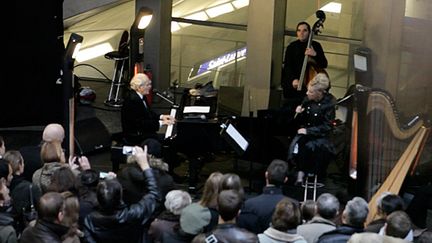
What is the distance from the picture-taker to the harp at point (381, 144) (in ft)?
27.0

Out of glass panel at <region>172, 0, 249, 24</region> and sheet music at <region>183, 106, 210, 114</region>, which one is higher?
glass panel at <region>172, 0, 249, 24</region>

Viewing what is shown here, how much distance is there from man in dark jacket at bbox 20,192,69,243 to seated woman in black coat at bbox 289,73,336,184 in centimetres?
427

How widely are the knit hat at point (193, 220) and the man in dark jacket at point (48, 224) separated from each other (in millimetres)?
870

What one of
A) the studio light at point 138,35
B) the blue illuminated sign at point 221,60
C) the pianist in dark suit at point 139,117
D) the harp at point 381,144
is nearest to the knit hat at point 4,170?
the pianist in dark suit at point 139,117

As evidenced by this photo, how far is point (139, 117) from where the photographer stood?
10.1 meters

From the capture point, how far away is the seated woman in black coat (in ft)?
32.1

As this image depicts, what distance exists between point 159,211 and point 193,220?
835 millimetres

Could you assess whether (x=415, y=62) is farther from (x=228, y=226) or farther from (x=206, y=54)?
(x=206, y=54)

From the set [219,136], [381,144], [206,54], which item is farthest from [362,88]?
[206,54]

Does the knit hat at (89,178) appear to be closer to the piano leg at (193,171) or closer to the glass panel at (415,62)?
the piano leg at (193,171)

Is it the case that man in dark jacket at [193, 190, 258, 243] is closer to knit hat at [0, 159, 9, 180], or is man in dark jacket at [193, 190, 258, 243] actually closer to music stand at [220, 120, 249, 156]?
knit hat at [0, 159, 9, 180]

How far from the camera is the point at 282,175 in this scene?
7246mm

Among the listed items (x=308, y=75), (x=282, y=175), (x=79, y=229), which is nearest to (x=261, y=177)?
(x=308, y=75)

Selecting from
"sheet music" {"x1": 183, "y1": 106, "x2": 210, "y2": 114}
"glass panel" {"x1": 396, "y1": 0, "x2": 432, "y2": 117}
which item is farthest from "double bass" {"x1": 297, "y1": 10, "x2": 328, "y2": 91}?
"sheet music" {"x1": 183, "y1": 106, "x2": 210, "y2": 114}
